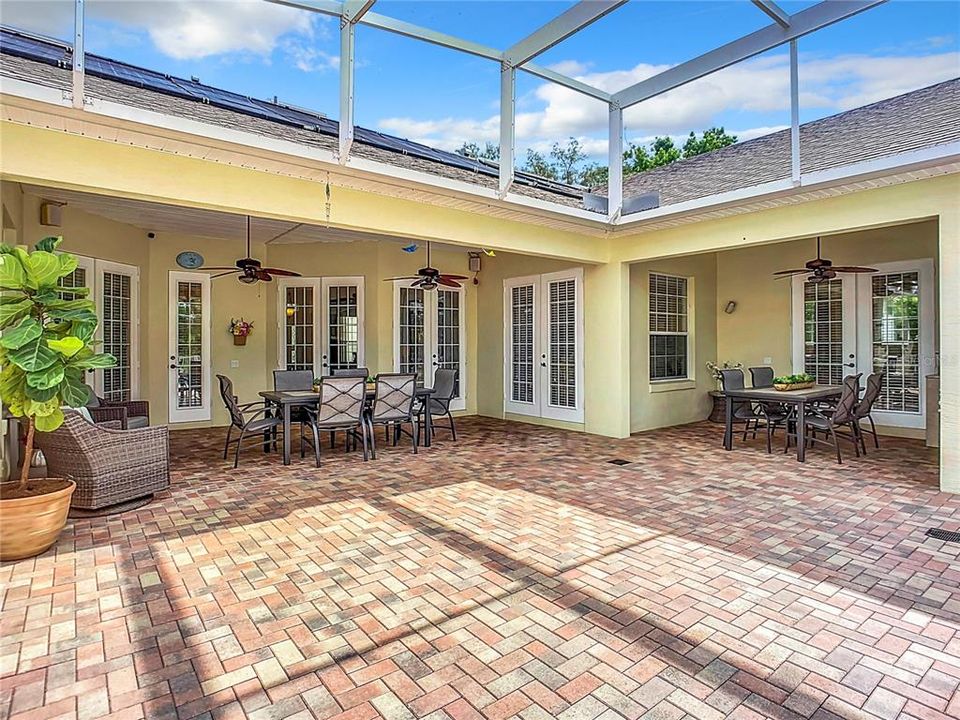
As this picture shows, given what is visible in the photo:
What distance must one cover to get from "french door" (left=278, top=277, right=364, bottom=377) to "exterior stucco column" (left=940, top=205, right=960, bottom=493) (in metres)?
7.27

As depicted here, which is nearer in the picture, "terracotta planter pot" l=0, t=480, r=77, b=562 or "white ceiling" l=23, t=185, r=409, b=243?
"terracotta planter pot" l=0, t=480, r=77, b=562

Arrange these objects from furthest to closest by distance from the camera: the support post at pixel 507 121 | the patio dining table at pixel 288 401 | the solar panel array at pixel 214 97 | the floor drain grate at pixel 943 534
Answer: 1. the patio dining table at pixel 288 401
2. the support post at pixel 507 121
3. the solar panel array at pixel 214 97
4. the floor drain grate at pixel 943 534

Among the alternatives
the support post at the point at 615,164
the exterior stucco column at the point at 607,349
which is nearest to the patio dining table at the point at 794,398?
the exterior stucco column at the point at 607,349

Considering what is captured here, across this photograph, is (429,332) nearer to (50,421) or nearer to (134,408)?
(134,408)

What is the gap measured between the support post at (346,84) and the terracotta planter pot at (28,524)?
127 inches

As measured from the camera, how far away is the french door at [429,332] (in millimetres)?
9078

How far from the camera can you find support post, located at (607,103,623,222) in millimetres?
6305

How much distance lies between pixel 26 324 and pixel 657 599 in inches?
150

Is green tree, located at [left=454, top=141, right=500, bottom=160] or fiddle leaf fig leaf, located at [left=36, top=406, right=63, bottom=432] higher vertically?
green tree, located at [left=454, top=141, right=500, bottom=160]

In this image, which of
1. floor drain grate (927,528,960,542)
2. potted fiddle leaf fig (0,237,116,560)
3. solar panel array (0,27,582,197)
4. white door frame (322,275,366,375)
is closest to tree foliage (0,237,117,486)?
potted fiddle leaf fig (0,237,116,560)

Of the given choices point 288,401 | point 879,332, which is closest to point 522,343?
point 288,401

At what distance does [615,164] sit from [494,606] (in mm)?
5371

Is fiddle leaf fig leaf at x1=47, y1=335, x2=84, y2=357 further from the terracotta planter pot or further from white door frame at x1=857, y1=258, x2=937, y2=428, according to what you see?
white door frame at x1=857, y1=258, x2=937, y2=428

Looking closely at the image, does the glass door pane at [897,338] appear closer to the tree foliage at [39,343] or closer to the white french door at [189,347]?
the tree foliage at [39,343]
